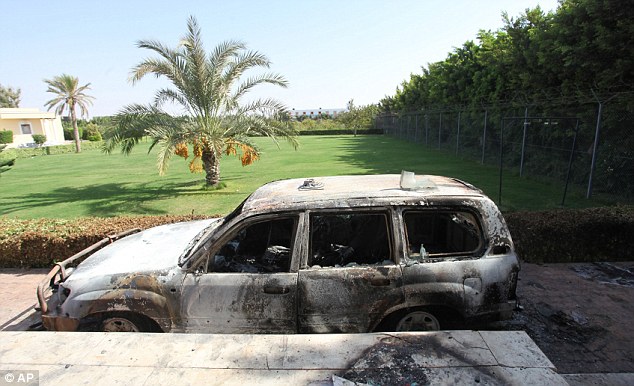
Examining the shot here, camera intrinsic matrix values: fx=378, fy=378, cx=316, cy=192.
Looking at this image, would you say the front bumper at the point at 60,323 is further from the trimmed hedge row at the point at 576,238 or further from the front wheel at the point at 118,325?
the trimmed hedge row at the point at 576,238

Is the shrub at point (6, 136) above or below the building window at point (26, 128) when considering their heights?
below

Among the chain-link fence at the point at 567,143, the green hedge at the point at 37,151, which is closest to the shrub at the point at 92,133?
the green hedge at the point at 37,151

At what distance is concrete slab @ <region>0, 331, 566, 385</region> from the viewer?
2520mm

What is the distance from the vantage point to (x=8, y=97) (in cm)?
7644

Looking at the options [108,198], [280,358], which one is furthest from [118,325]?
[108,198]

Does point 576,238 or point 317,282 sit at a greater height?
point 317,282

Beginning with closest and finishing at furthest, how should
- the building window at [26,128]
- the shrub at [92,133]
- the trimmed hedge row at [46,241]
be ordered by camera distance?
the trimmed hedge row at [46,241] → the building window at [26,128] → the shrub at [92,133]

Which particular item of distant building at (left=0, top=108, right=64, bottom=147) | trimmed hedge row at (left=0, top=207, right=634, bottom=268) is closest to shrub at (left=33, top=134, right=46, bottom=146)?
distant building at (left=0, top=108, right=64, bottom=147)

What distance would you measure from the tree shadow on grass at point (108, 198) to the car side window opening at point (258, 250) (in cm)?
757

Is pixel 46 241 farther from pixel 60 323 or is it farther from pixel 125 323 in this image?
pixel 125 323

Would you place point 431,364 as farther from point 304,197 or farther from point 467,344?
point 304,197

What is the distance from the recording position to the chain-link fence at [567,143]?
32.4ft

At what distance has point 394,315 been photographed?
349cm

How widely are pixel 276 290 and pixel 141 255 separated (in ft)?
5.14
